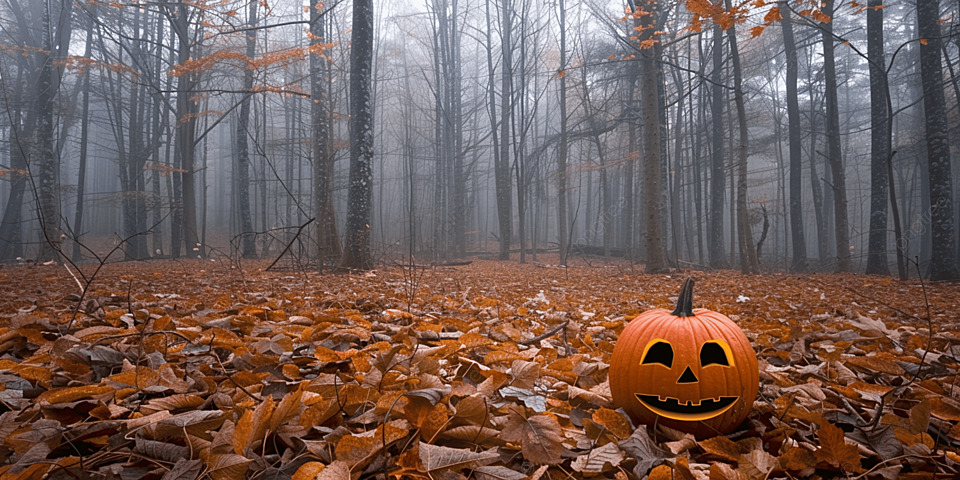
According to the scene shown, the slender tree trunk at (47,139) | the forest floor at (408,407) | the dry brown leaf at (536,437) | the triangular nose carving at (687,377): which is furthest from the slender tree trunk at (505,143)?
the dry brown leaf at (536,437)

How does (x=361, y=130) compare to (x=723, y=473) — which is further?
(x=361, y=130)

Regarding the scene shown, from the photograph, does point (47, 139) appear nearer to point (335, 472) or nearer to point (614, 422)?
point (335, 472)

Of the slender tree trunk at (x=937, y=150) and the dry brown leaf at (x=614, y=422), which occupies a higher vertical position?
the slender tree trunk at (x=937, y=150)

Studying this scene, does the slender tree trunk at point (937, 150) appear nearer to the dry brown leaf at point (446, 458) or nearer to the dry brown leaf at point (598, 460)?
the dry brown leaf at point (598, 460)

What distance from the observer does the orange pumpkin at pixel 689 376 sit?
56.1 inches

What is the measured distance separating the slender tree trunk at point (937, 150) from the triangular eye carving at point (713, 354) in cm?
757

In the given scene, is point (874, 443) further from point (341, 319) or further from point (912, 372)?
point (341, 319)

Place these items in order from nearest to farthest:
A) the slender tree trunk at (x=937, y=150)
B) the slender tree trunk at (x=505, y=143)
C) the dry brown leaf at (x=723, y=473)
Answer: the dry brown leaf at (x=723, y=473)
the slender tree trunk at (x=937, y=150)
the slender tree trunk at (x=505, y=143)

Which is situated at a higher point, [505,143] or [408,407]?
[505,143]

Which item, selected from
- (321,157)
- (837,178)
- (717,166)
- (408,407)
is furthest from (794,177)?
(408,407)

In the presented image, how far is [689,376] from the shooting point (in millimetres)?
1429

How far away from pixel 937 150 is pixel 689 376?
318 inches

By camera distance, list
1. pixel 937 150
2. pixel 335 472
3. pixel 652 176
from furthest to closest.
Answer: pixel 652 176 < pixel 937 150 < pixel 335 472

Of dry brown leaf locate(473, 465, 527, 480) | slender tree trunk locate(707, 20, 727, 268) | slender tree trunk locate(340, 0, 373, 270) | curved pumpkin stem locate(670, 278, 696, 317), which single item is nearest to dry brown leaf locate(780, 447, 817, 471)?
curved pumpkin stem locate(670, 278, 696, 317)
